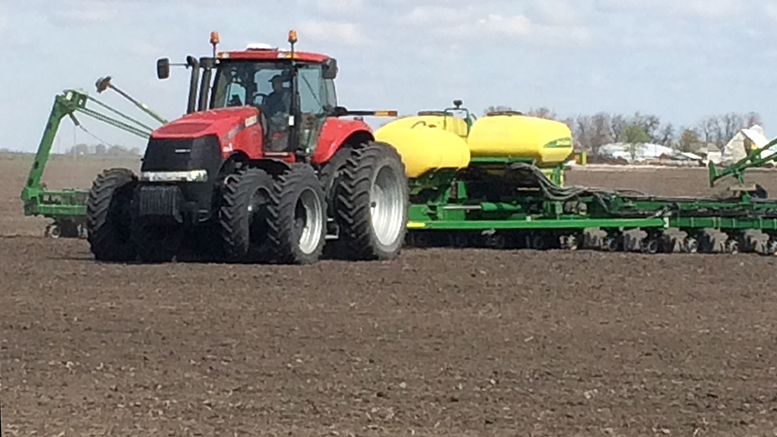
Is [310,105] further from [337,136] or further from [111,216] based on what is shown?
[111,216]

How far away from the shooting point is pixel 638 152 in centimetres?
8231

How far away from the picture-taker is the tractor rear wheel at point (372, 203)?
14438 millimetres

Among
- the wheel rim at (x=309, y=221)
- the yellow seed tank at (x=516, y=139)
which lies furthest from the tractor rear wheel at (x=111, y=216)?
the yellow seed tank at (x=516, y=139)

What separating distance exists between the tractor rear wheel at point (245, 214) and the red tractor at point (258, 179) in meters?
0.01

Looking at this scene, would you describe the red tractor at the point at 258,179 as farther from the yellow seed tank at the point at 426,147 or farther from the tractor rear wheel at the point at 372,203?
the yellow seed tank at the point at 426,147

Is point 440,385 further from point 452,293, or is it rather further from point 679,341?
point 452,293

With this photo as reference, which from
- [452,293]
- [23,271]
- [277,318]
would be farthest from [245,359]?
[23,271]

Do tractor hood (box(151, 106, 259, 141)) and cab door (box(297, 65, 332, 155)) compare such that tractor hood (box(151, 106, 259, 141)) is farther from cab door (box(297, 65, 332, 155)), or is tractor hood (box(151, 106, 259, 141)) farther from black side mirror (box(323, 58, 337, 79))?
black side mirror (box(323, 58, 337, 79))

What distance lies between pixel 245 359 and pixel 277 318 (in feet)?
5.83

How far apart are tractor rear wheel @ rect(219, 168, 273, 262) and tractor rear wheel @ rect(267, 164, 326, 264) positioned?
141mm

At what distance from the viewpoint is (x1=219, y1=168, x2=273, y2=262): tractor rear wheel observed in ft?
43.4

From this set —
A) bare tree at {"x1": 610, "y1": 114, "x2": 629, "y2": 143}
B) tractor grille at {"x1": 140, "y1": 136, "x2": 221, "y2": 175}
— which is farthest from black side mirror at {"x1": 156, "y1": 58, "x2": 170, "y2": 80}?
bare tree at {"x1": 610, "y1": 114, "x2": 629, "y2": 143}

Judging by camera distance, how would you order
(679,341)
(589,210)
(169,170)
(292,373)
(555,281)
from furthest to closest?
Result: (589,210), (169,170), (555,281), (679,341), (292,373)

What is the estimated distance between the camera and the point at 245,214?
13.3m
